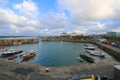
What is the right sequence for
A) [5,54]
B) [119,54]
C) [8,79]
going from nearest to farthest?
[8,79]
[119,54]
[5,54]

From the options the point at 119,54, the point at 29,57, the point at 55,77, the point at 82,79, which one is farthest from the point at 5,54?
the point at 82,79

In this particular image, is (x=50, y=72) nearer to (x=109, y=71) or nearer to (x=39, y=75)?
(x=39, y=75)

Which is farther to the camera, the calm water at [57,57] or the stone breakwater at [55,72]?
the calm water at [57,57]

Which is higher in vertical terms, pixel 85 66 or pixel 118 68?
pixel 118 68

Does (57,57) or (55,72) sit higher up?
(55,72)

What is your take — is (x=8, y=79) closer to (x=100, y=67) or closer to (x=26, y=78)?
(x=26, y=78)

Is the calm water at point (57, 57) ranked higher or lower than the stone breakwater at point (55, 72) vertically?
lower

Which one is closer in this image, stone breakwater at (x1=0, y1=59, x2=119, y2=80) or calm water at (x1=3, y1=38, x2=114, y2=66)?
stone breakwater at (x1=0, y1=59, x2=119, y2=80)

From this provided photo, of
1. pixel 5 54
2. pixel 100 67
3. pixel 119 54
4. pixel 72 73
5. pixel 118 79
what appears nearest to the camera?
pixel 118 79

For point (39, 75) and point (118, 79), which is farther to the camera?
point (39, 75)

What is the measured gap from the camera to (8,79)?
22.2 metres

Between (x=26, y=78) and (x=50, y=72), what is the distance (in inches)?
164

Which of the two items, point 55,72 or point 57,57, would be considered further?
point 57,57

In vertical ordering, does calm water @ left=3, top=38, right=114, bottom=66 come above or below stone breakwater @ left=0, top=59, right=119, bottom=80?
below
